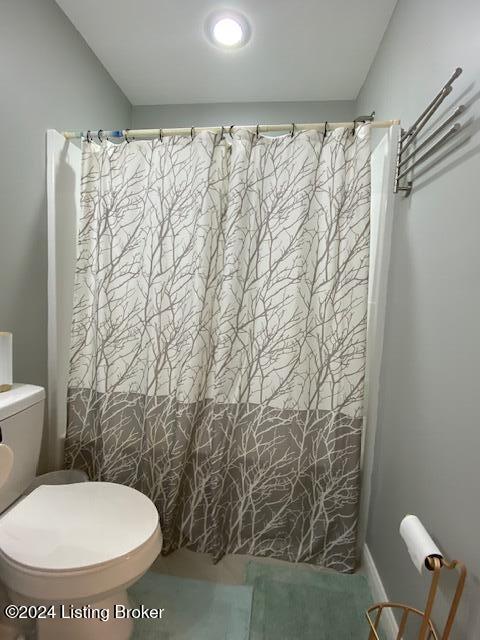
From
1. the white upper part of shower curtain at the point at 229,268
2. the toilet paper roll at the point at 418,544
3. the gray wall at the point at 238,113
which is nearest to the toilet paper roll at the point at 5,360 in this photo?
the white upper part of shower curtain at the point at 229,268

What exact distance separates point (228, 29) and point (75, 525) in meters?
2.09

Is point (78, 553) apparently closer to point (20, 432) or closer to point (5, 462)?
point (5, 462)

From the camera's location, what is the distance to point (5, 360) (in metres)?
1.16

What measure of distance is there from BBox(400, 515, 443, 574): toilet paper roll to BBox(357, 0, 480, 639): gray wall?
68 mm

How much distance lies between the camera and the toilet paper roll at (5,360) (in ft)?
3.76

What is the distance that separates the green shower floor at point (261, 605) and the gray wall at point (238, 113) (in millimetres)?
2481

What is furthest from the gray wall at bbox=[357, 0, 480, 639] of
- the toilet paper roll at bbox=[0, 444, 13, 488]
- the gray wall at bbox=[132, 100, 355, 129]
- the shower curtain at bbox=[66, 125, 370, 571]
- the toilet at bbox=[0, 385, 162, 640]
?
the toilet paper roll at bbox=[0, 444, 13, 488]

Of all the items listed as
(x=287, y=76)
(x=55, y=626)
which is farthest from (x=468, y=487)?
(x=287, y=76)

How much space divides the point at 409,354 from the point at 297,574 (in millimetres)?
1094

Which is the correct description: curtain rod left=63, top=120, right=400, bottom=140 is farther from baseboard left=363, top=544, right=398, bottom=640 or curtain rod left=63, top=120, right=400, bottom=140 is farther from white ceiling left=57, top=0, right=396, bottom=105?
baseboard left=363, top=544, right=398, bottom=640

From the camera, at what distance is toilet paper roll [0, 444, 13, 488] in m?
1.01

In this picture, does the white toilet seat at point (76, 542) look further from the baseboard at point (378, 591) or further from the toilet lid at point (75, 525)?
the baseboard at point (378, 591)

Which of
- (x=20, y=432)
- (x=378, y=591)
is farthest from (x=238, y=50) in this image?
(x=378, y=591)

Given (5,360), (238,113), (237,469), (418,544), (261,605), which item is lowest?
(261,605)
